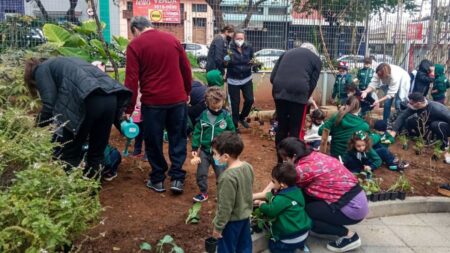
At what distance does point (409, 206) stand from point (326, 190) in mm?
1559

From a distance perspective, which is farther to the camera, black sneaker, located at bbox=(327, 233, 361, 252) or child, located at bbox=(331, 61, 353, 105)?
child, located at bbox=(331, 61, 353, 105)

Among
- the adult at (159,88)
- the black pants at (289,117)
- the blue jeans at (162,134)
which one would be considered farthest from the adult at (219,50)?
the blue jeans at (162,134)

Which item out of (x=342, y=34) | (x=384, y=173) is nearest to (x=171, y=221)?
(x=384, y=173)

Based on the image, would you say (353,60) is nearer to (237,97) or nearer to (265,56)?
(265,56)

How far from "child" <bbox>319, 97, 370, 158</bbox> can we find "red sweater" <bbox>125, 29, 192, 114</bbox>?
2.21 meters

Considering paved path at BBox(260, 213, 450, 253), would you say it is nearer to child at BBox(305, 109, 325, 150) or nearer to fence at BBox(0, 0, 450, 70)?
child at BBox(305, 109, 325, 150)

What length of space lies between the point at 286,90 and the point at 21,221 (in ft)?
11.2

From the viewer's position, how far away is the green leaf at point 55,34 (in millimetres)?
7312

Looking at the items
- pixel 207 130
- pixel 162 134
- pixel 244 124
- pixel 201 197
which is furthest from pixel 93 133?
pixel 244 124

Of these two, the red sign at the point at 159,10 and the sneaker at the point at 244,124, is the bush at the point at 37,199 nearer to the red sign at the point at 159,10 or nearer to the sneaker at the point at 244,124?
the sneaker at the point at 244,124

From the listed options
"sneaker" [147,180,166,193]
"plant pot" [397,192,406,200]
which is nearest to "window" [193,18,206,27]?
"sneaker" [147,180,166,193]

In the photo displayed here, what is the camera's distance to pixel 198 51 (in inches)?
360

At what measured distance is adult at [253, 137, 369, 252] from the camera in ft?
13.0

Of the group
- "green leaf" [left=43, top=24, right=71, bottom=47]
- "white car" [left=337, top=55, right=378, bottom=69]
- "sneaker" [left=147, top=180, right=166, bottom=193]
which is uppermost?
"green leaf" [left=43, top=24, right=71, bottom=47]
